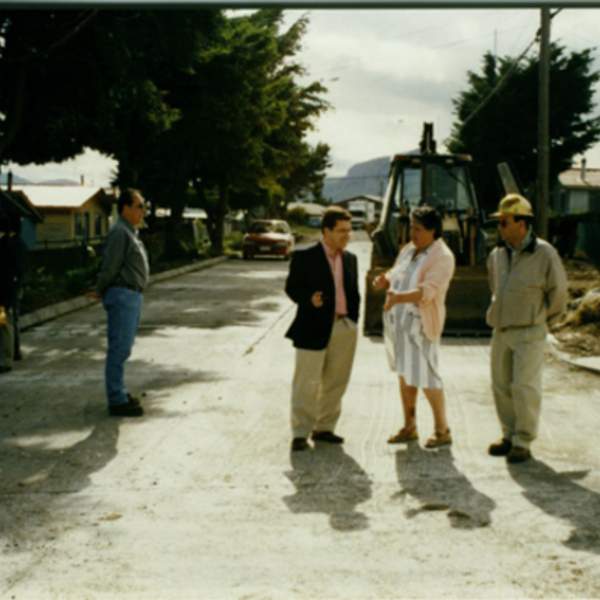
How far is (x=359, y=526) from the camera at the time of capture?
5.53m

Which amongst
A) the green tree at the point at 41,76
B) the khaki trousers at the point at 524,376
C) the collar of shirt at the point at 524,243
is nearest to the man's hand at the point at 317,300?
the khaki trousers at the point at 524,376

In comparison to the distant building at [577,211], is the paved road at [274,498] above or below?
below

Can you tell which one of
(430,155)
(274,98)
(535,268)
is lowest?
(535,268)

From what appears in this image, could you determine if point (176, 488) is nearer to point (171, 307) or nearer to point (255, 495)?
point (255, 495)

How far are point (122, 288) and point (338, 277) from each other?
80.0 inches

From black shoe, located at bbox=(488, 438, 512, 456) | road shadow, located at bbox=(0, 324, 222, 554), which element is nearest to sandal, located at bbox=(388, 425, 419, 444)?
black shoe, located at bbox=(488, 438, 512, 456)

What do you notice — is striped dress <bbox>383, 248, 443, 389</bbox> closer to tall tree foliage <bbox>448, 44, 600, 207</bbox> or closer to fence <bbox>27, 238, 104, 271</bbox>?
fence <bbox>27, 238, 104, 271</bbox>

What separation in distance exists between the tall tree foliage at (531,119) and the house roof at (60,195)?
28884 mm

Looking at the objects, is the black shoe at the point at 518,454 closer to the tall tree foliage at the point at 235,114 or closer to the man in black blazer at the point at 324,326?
the man in black blazer at the point at 324,326

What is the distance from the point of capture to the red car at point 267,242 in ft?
129

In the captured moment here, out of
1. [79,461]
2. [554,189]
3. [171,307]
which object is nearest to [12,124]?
[171,307]

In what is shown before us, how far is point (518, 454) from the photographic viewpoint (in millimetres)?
6969

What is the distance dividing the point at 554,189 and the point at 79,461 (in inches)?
1910

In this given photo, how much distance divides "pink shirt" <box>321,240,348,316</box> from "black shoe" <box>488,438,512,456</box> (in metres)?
1.43
